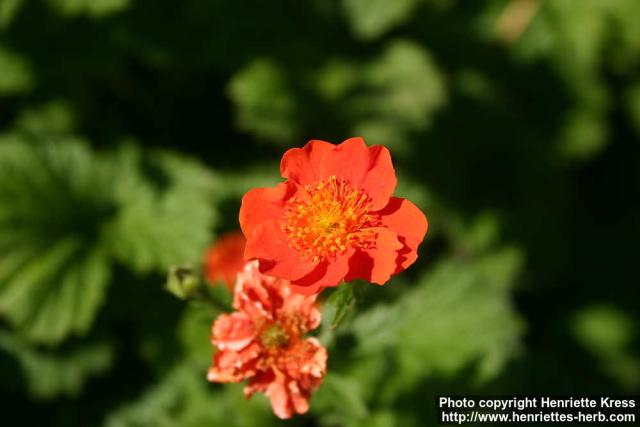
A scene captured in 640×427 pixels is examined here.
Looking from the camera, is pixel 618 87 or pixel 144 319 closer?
pixel 144 319

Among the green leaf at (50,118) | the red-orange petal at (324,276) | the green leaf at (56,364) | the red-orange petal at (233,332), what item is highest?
the green leaf at (50,118)

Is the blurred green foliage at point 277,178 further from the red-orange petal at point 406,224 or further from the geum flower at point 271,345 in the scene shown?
the red-orange petal at point 406,224

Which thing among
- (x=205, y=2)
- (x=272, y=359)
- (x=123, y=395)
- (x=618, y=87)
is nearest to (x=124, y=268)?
(x=123, y=395)

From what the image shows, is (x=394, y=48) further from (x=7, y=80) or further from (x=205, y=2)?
(x=7, y=80)

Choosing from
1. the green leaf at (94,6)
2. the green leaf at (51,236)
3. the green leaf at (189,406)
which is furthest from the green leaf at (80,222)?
the green leaf at (94,6)

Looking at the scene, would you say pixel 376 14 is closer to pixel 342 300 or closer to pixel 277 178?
pixel 277 178

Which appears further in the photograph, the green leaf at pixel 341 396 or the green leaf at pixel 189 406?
the green leaf at pixel 189 406

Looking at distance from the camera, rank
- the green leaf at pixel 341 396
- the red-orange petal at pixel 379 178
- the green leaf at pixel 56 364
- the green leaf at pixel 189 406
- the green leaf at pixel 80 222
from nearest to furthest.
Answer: the red-orange petal at pixel 379 178
the green leaf at pixel 341 396
the green leaf at pixel 189 406
the green leaf at pixel 80 222
the green leaf at pixel 56 364
